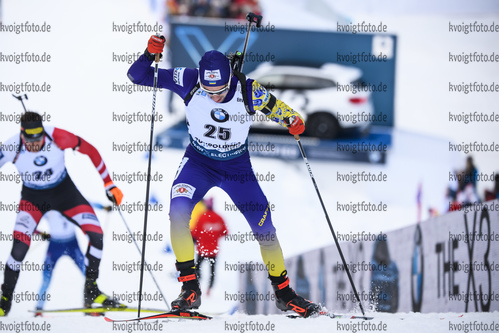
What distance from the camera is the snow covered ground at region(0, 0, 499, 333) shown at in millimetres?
7363

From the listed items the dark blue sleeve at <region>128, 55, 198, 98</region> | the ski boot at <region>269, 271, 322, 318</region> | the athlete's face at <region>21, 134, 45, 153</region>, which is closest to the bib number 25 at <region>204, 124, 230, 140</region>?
the dark blue sleeve at <region>128, 55, 198, 98</region>

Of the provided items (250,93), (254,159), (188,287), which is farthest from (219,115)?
(254,159)

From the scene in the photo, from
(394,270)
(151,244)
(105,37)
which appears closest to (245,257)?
(151,244)

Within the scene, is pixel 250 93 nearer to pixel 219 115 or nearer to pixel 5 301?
pixel 219 115

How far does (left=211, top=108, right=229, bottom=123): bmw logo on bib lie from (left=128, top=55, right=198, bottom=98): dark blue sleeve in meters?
0.31

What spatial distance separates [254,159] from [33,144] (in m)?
6.03

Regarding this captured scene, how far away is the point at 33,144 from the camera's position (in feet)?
20.9

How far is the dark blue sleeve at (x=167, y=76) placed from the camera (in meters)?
5.62

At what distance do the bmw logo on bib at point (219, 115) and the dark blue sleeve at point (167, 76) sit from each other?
1.02 ft

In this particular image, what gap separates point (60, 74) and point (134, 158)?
4327 mm

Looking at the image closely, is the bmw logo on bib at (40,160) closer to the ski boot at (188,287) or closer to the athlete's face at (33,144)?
the athlete's face at (33,144)

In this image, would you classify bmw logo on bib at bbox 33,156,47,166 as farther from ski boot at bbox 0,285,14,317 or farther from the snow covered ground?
ski boot at bbox 0,285,14,317

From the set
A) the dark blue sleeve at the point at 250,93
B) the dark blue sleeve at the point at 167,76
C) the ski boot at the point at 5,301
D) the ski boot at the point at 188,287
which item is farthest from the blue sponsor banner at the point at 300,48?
the ski boot at the point at 188,287

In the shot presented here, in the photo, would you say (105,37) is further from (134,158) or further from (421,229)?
(421,229)
